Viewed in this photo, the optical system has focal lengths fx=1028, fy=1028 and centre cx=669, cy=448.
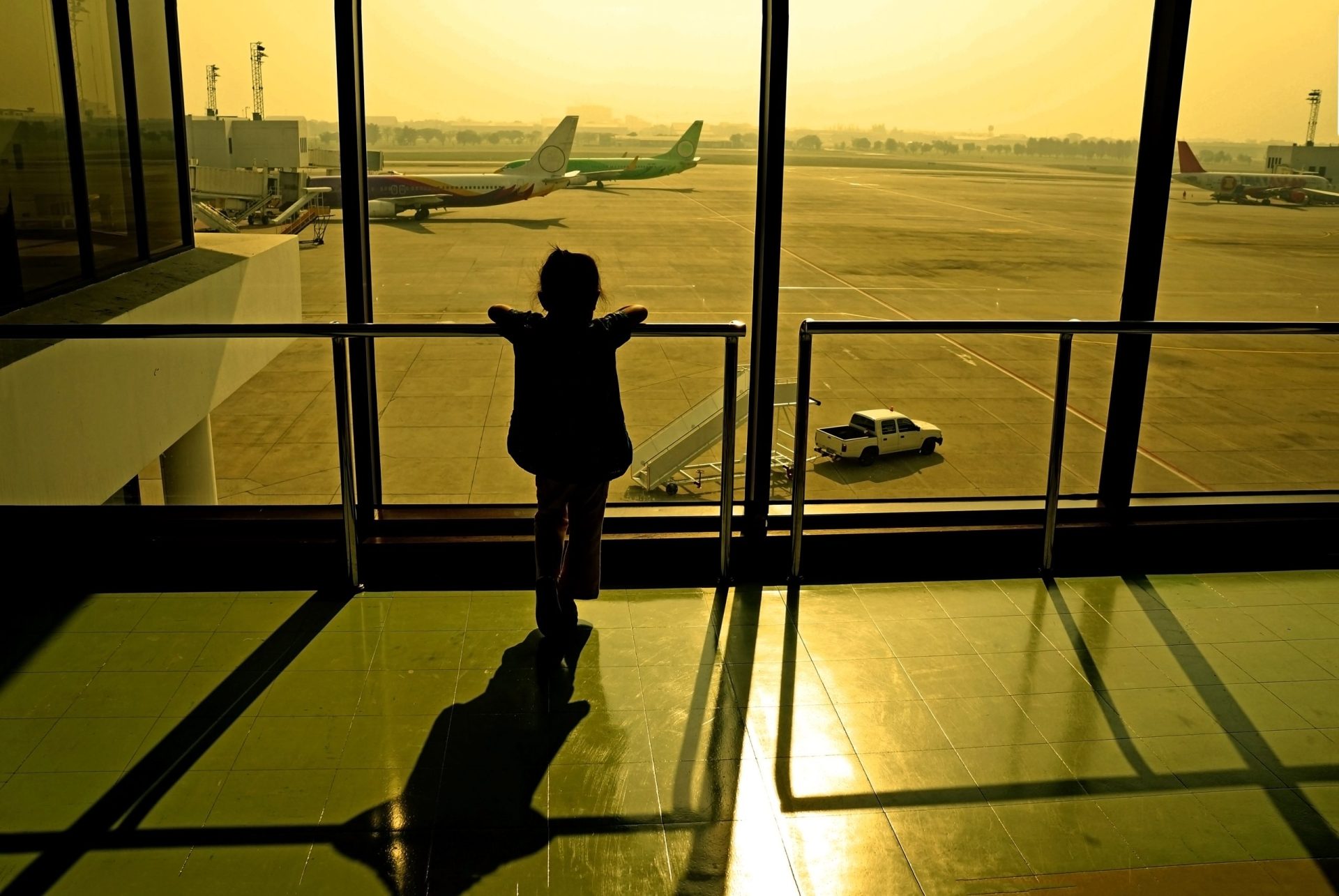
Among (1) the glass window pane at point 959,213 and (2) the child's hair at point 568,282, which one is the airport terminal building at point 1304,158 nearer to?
(1) the glass window pane at point 959,213

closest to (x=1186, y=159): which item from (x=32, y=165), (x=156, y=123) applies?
(x=32, y=165)

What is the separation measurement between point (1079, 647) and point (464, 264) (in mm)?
9617

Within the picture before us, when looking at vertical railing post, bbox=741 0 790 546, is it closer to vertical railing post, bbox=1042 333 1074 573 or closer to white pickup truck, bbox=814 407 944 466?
vertical railing post, bbox=1042 333 1074 573

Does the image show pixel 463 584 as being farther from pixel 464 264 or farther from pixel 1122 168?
pixel 464 264

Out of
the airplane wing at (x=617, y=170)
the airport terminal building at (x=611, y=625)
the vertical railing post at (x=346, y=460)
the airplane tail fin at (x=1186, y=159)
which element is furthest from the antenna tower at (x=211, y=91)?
the airplane wing at (x=617, y=170)

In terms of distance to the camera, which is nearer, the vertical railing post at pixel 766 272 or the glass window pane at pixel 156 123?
the vertical railing post at pixel 766 272

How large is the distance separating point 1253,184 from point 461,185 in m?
5.30

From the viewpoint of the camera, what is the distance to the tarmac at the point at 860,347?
21.1ft

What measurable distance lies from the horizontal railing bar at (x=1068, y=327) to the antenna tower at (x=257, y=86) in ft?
6.43

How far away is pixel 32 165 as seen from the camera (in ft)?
16.3

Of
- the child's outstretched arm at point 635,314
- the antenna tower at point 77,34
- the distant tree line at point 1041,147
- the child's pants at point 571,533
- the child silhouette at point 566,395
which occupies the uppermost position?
the antenna tower at point 77,34

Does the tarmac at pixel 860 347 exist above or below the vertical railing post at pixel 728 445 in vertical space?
below

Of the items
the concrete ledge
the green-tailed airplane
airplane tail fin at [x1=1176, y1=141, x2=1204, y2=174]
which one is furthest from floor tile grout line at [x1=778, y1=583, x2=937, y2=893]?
the green-tailed airplane

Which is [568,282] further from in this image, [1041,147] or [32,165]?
[1041,147]
